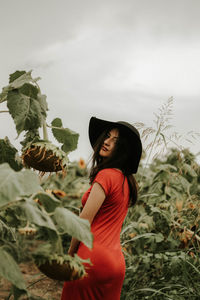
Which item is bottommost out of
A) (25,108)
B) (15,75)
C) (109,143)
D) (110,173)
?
(110,173)

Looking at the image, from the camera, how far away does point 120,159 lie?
169cm

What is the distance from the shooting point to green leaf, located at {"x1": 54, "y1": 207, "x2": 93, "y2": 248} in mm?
777

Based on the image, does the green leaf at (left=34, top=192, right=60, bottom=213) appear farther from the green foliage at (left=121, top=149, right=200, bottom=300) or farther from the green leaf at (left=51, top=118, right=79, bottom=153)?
the green foliage at (left=121, top=149, right=200, bottom=300)

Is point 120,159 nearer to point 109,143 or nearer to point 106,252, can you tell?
point 109,143

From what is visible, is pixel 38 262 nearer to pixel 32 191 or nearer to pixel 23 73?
pixel 32 191

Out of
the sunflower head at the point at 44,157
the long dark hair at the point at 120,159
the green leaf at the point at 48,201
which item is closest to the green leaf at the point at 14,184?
the green leaf at the point at 48,201

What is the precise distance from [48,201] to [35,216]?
67mm

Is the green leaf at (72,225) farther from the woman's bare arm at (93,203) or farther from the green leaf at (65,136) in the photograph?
the woman's bare arm at (93,203)

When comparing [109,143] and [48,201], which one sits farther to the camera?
[109,143]

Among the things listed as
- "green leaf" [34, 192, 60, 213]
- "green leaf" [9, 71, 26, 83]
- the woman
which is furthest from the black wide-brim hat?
"green leaf" [34, 192, 60, 213]

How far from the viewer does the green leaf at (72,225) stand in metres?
0.78

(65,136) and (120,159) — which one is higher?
(65,136)

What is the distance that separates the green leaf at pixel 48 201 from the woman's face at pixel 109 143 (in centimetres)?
90

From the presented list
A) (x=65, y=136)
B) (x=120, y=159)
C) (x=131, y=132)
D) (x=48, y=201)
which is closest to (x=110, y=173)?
(x=120, y=159)
